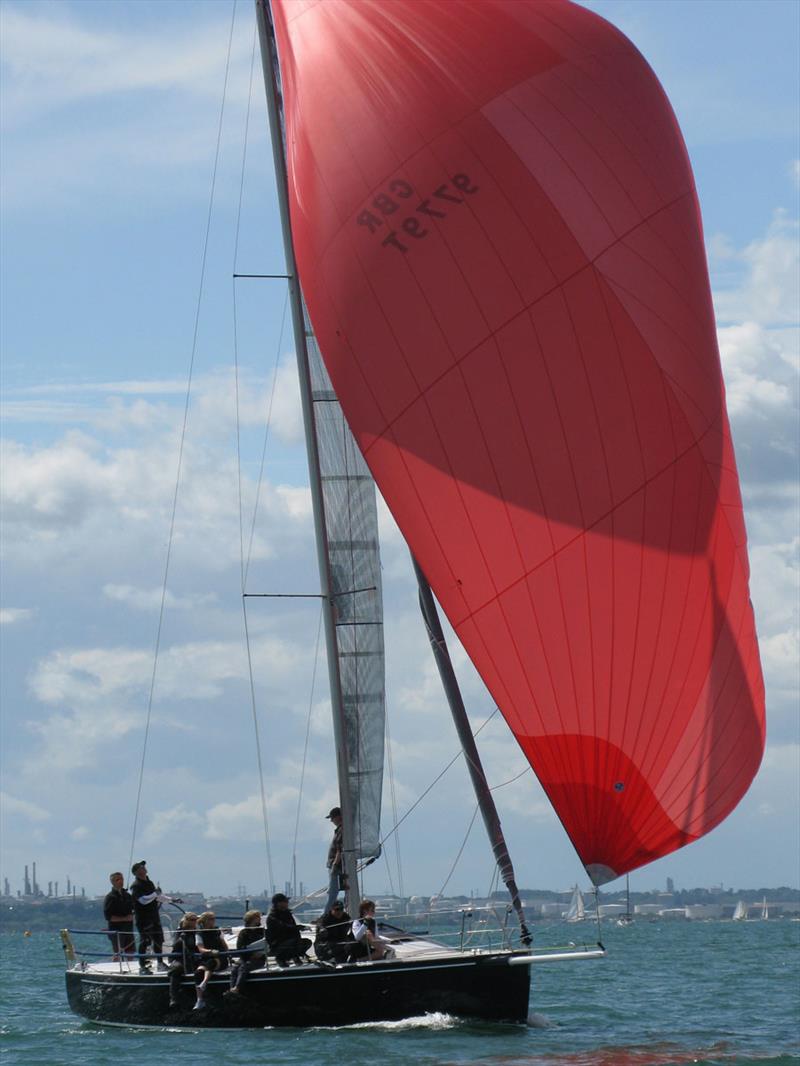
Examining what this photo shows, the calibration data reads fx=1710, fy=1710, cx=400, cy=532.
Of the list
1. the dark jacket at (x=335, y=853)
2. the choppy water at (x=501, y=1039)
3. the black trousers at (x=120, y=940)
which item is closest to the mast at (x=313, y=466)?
the dark jacket at (x=335, y=853)

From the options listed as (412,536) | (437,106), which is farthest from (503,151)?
(412,536)

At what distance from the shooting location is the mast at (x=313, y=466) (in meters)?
18.3

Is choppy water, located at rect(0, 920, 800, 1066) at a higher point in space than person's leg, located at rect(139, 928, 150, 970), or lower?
lower

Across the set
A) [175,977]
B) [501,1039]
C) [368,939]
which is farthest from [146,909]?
[501,1039]

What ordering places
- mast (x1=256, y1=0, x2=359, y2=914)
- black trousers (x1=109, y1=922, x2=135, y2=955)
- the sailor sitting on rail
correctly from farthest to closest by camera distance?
1. black trousers (x1=109, y1=922, x2=135, y2=955)
2. mast (x1=256, y1=0, x2=359, y2=914)
3. the sailor sitting on rail

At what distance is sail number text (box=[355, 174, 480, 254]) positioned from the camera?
1498 cm

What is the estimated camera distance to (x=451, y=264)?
14906 millimetres

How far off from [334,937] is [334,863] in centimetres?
132

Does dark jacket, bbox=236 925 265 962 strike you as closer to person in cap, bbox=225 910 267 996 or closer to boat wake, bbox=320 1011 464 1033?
person in cap, bbox=225 910 267 996

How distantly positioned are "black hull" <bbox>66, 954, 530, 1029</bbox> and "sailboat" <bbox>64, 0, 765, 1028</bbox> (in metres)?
1.13

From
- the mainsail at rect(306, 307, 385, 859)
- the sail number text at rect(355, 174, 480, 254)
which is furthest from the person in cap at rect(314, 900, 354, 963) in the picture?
the sail number text at rect(355, 174, 480, 254)

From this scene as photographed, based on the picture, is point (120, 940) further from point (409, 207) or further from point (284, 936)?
point (409, 207)

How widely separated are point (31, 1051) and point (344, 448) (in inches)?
287

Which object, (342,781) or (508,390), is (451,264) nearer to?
(508,390)
